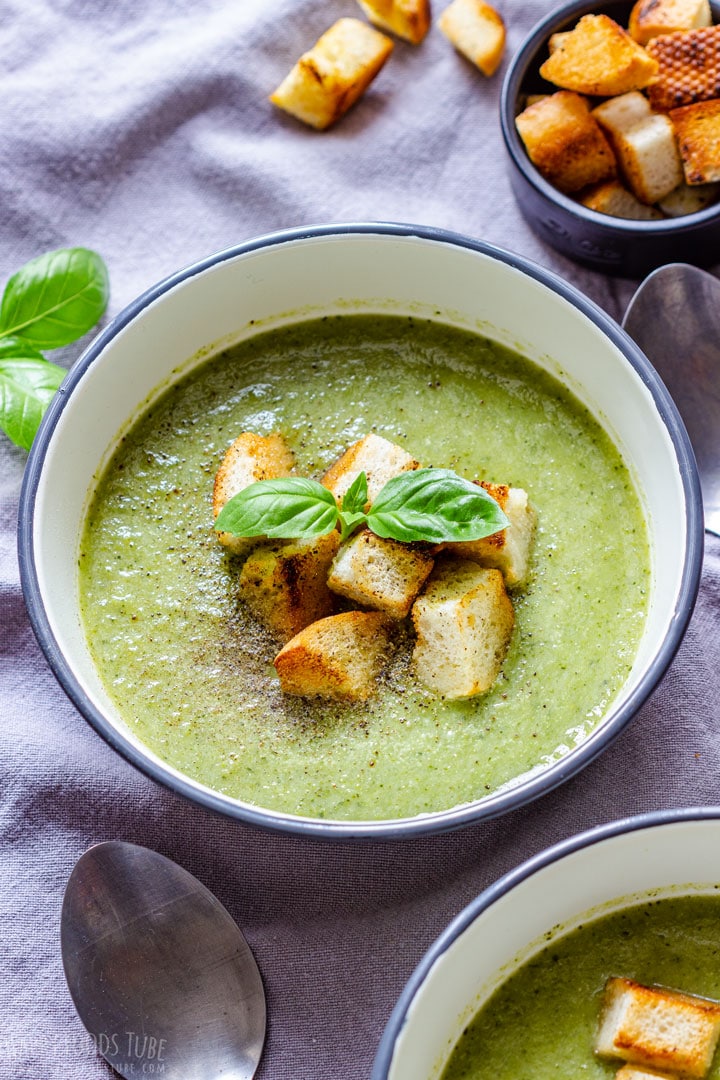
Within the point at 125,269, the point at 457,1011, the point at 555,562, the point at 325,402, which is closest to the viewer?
the point at 457,1011

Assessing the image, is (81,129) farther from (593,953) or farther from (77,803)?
(593,953)

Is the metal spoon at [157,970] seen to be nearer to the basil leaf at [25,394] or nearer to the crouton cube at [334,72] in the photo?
the basil leaf at [25,394]

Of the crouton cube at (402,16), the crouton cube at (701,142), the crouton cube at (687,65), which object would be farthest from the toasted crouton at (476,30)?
the crouton cube at (701,142)

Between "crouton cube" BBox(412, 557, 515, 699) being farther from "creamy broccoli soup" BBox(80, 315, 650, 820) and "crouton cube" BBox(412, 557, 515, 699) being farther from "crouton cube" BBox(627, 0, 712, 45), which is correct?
"crouton cube" BBox(627, 0, 712, 45)

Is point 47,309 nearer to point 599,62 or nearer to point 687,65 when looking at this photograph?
point 599,62

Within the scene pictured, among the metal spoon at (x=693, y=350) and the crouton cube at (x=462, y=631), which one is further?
the metal spoon at (x=693, y=350)

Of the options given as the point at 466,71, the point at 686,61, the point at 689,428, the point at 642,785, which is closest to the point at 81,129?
the point at 466,71

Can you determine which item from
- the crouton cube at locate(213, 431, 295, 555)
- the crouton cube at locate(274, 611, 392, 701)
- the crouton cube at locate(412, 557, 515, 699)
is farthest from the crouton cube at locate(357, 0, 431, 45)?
the crouton cube at locate(274, 611, 392, 701)
